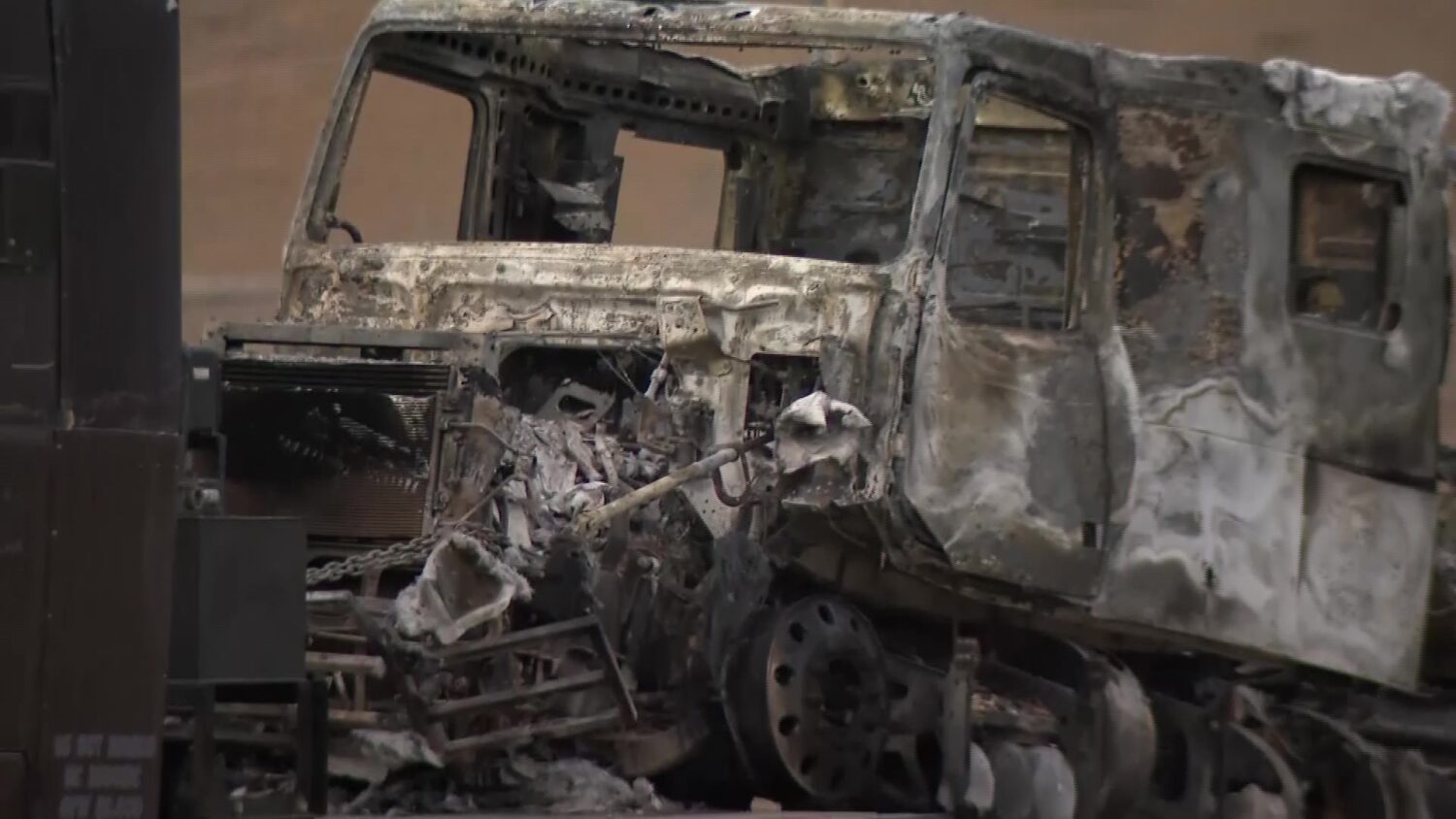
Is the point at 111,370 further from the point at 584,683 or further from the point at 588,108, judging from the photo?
the point at 588,108

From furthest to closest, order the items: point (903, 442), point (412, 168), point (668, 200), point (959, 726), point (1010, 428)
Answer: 1. point (668, 200)
2. point (412, 168)
3. point (1010, 428)
4. point (959, 726)
5. point (903, 442)

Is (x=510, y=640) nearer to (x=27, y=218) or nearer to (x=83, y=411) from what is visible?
(x=83, y=411)

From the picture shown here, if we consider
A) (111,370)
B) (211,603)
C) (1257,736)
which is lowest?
(1257,736)

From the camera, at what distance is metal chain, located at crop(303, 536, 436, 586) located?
236 inches

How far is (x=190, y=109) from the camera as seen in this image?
13672 millimetres

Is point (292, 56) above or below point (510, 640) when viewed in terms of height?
above

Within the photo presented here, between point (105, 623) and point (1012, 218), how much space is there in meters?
5.04

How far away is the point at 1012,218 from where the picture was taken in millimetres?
8758

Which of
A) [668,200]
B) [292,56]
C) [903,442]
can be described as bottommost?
[903,442]

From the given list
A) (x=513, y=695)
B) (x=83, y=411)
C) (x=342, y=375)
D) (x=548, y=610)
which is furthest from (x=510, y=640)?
(x=83, y=411)

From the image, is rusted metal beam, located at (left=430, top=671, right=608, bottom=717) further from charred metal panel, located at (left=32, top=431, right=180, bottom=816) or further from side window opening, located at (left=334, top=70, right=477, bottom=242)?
side window opening, located at (left=334, top=70, right=477, bottom=242)

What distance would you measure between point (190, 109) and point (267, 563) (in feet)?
31.0

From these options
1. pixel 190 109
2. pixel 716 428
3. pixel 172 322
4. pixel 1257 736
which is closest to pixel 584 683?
pixel 716 428

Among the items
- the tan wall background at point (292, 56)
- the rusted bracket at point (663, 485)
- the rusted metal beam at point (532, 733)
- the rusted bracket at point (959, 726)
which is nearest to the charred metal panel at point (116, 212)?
the rusted metal beam at point (532, 733)
